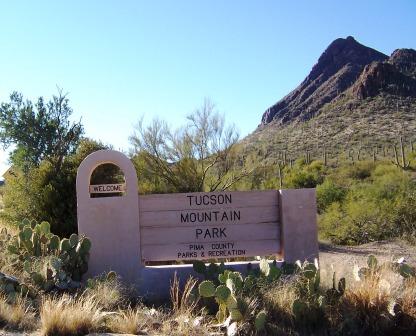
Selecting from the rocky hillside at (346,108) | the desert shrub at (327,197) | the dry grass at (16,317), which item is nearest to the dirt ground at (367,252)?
the desert shrub at (327,197)

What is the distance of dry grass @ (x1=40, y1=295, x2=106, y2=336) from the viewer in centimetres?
655

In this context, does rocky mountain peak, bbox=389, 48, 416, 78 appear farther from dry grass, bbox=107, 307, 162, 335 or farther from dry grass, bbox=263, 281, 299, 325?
A: dry grass, bbox=107, 307, 162, 335

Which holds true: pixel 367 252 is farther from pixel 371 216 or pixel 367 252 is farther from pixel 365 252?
pixel 371 216

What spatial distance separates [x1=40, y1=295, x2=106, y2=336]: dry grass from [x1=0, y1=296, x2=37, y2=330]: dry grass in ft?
0.66

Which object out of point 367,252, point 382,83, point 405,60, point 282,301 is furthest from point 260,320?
point 405,60

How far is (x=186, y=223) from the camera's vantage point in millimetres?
10117

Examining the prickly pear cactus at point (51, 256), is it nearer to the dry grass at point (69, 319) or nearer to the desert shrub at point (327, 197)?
the dry grass at point (69, 319)

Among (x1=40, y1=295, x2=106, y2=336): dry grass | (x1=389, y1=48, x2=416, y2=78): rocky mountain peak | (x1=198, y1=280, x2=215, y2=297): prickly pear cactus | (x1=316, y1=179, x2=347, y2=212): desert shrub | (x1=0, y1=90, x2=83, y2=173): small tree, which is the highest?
(x1=389, y1=48, x2=416, y2=78): rocky mountain peak

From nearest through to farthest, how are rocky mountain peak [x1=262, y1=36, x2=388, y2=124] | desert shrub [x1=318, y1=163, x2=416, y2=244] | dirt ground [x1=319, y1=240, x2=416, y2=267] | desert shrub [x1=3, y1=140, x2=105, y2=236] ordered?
1. dirt ground [x1=319, y1=240, x2=416, y2=267]
2. desert shrub [x1=3, y1=140, x2=105, y2=236]
3. desert shrub [x1=318, y1=163, x2=416, y2=244]
4. rocky mountain peak [x1=262, y1=36, x2=388, y2=124]

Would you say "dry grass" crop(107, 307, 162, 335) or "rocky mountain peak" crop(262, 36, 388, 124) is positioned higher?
"rocky mountain peak" crop(262, 36, 388, 124)

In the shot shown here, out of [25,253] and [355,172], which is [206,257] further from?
[355,172]

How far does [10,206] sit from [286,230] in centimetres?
986

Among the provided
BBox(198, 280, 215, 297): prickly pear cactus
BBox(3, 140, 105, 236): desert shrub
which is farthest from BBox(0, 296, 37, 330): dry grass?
BBox(3, 140, 105, 236): desert shrub

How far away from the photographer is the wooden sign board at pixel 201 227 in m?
10.1
